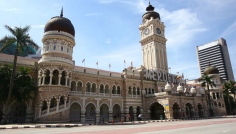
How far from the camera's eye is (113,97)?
3800cm

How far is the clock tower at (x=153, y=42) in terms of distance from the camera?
49.8m

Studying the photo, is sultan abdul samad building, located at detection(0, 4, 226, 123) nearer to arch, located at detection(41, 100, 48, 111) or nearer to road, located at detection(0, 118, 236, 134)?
arch, located at detection(41, 100, 48, 111)

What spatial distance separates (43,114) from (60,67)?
7.70 metres

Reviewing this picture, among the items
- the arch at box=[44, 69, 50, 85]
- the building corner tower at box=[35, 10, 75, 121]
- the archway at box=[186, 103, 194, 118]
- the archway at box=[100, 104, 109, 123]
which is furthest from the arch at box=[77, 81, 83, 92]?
the archway at box=[186, 103, 194, 118]

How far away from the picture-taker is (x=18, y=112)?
28.0m

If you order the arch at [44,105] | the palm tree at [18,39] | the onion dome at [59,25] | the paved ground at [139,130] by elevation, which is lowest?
the paved ground at [139,130]

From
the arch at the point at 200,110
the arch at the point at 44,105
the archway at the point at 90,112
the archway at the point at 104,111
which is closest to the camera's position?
the arch at the point at 44,105

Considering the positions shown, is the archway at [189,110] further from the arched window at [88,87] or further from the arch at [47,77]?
the arch at [47,77]

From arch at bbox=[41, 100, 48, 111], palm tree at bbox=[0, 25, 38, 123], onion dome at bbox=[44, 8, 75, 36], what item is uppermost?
onion dome at bbox=[44, 8, 75, 36]

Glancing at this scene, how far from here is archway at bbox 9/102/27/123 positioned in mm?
27500

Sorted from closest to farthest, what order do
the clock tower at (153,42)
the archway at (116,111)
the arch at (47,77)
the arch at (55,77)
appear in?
the arch at (47,77) < the arch at (55,77) < the archway at (116,111) < the clock tower at (153,42)

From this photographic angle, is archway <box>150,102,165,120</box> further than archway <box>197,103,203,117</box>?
No

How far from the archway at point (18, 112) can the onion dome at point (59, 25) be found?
525 inches

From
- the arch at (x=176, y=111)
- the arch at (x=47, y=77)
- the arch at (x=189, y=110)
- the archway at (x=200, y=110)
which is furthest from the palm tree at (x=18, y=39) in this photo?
the archway at (x=200, y=110)
